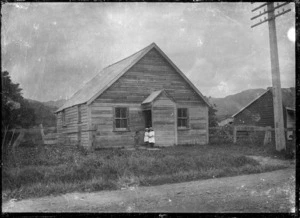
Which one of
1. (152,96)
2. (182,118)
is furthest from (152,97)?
(182,118)

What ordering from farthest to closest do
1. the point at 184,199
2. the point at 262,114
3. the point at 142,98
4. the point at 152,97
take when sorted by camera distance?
the point at 262,114 → the point at 142,98 → the point at 152,97 → the point at 184,199

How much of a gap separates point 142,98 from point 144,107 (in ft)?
2.23

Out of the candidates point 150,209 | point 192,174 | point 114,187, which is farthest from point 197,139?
point 150,209

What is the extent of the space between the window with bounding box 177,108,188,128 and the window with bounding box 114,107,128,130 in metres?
3.85

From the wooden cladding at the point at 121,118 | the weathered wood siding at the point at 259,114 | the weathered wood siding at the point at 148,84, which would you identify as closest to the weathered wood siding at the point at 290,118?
the weathered wood siding at the point at 259,114

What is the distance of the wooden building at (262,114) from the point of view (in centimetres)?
2669

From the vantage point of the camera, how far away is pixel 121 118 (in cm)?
1925

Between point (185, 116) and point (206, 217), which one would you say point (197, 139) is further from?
point (206, 217)

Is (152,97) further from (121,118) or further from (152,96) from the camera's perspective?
(121,118)

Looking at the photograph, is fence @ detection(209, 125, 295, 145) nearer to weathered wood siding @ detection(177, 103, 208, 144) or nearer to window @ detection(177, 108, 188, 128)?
weathered wood siding @ detection(177, 103, 208, 144)

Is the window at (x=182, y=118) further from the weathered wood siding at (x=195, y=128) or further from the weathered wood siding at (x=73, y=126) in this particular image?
the weathered wood siding at (x=73, y=126)

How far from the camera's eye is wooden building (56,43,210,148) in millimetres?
18672

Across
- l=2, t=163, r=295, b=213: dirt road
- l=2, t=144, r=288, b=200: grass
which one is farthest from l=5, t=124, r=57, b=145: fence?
l=2, t=163, r=295, b=213: dirt road

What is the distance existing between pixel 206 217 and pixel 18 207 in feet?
13.2
